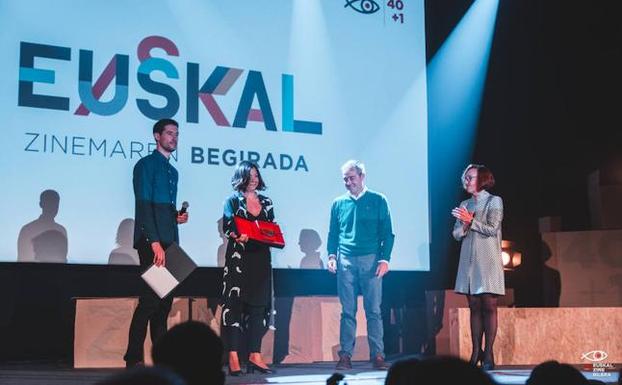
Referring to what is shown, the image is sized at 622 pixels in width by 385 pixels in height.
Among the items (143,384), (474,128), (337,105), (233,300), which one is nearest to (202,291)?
(233,300)

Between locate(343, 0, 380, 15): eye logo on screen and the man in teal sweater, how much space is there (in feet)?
5.91

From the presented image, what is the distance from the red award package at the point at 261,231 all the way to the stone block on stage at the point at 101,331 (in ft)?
3.44

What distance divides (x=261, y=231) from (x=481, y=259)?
1.43 m

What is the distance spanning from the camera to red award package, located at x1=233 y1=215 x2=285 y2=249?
4699 millimetres

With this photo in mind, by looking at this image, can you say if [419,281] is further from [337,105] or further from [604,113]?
[604,113]

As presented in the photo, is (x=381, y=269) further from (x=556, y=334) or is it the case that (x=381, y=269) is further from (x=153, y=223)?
(x=153, y=223)

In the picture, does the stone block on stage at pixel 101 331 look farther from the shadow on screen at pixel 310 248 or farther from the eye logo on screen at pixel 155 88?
the eye logo on screen at pixel 155 88

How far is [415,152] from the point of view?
663 centimetres

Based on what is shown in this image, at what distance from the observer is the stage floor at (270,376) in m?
4.28

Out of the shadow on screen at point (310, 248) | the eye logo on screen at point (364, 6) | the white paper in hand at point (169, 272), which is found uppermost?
the eye logo on screen at point (364, 6)

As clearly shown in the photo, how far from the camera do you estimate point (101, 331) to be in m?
5.37

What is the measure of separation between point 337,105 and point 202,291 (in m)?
1.87

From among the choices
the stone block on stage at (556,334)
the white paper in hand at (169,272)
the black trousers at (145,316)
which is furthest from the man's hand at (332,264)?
the black trousers at (145,316)

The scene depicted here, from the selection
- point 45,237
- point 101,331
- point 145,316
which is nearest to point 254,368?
point 145,316
